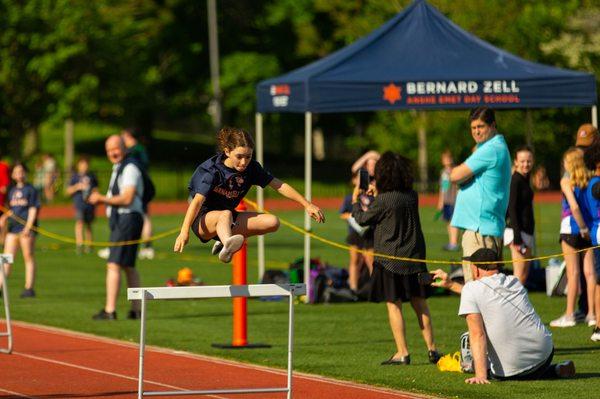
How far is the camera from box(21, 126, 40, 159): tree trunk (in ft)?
170

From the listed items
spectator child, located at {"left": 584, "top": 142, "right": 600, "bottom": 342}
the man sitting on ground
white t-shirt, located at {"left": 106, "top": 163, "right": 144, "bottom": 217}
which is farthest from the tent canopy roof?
the man sitting on ground

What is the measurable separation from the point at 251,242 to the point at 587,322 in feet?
54.6

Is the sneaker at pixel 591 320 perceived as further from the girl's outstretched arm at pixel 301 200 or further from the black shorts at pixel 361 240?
the girl's outstretched arm at pixel 301 200

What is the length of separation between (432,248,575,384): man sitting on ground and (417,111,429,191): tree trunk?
39.8 metres

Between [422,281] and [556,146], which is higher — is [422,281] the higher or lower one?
the lower one

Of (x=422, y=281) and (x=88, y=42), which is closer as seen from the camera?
(x=422, y=281)

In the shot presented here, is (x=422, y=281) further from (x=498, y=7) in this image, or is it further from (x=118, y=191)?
(x=498, y=7)

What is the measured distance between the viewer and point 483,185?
1207cm

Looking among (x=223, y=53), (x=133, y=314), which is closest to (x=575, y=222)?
(x=133, y=314)

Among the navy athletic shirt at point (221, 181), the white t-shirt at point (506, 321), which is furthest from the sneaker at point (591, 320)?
the navy athletic shirt at point (221, 181)

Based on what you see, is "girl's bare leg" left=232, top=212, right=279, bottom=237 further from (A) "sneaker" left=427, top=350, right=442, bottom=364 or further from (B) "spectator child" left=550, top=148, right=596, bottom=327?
(B) "spectator child" left=550, top=148, right=596, bottom=327

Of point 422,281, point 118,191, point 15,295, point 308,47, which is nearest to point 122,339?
point 118,191

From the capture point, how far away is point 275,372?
12.2 metres

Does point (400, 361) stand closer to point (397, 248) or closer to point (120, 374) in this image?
point (397, 248)
